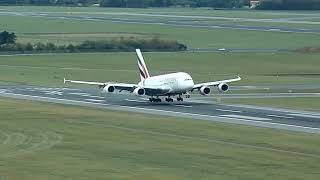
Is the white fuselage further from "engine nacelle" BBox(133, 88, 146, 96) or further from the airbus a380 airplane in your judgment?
"engine nacelle" BBox(133, 88, 146, 96)

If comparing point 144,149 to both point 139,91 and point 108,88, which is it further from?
point 108,88

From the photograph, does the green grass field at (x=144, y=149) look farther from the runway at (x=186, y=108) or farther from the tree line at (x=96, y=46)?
the tree line at (x=96, y=46)

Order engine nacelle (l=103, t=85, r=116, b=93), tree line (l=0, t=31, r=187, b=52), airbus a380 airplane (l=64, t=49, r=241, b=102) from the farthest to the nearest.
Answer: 1. tree line (l=0, t=31, r=187, b=52)
2. engine nacelle (l=103, t=85, r=116, b=93)
3. airbus a380 airplane (l=64, t=49, r=241, b=102)

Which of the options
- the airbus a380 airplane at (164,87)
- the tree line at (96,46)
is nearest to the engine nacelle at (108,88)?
the airbus a380 airplane at (164,87)

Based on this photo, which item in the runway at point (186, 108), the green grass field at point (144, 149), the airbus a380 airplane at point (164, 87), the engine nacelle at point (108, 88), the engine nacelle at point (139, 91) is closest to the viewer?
the green grass field at point (144, 149)

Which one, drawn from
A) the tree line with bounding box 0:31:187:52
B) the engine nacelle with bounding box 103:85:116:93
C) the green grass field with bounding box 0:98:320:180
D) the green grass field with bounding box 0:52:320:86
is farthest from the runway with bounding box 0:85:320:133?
the tree line with bounding box 0:31:187:52

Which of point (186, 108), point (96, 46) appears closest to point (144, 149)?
point (186, 108)
